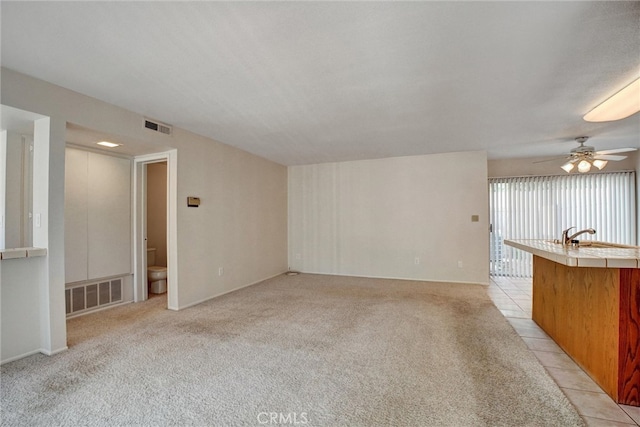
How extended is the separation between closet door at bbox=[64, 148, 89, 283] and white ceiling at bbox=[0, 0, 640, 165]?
113 centimetres

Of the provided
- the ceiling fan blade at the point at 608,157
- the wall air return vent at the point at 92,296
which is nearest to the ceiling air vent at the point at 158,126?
the wall air return vent at the point at 92,296

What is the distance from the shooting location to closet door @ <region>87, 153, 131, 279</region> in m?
3.69

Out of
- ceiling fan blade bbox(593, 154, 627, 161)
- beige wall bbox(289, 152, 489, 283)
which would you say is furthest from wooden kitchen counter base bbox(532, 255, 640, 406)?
beige wall bbox(289, 152, 489, 283)

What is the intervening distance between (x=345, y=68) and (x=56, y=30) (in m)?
1.93

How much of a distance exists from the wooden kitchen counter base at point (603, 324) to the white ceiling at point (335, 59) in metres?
1.63

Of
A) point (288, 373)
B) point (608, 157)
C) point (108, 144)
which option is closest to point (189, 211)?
point (108, 144)

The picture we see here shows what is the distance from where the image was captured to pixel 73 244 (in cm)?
348

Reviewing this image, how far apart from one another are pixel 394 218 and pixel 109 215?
468 cm

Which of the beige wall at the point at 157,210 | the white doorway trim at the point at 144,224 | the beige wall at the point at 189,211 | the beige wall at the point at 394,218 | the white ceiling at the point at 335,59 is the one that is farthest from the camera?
the beige wall at the point at 157,210

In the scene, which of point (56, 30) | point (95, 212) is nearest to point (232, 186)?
point (95, 212)

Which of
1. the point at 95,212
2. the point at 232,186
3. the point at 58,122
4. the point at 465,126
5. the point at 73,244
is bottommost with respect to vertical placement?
the point at 73,244

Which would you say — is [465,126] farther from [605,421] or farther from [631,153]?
[631,153]

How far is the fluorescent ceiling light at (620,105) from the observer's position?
7.84 ft

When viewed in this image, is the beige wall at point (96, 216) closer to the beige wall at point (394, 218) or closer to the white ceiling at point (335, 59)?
A: the white ceiling at point (335, 59)
